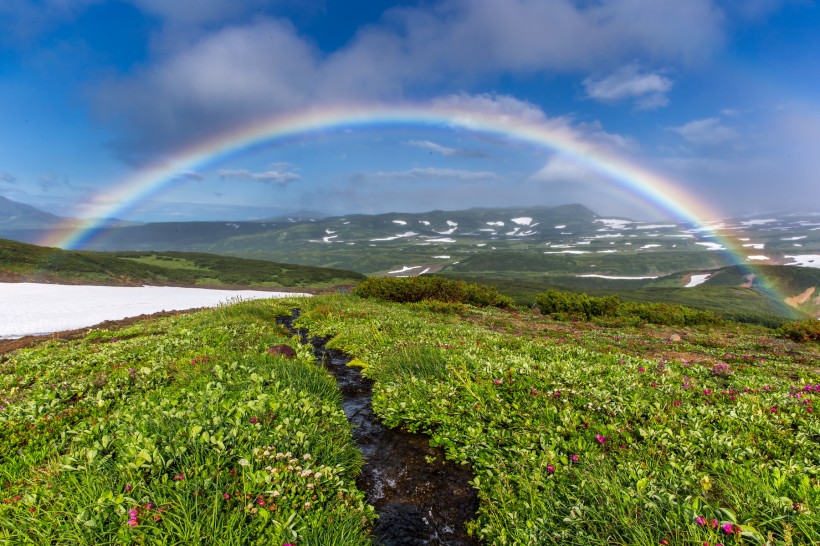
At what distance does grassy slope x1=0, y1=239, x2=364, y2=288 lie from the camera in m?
59.8

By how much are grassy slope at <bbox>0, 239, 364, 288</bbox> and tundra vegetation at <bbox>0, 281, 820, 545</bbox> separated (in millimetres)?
65895

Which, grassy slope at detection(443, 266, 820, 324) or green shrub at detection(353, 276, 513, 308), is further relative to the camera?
grassy slope at detection(443, 266, 820, 324)

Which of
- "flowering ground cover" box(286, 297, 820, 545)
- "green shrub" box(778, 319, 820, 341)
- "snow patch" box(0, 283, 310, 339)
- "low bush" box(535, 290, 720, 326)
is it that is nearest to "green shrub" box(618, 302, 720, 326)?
"low bush" box(535, 290, 720, 326)

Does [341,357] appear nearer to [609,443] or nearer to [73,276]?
[609,443]

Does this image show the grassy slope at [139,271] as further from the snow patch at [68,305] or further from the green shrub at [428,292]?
the green shrub at [428,292]

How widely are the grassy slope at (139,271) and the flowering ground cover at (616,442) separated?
71.6 metres

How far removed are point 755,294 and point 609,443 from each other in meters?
165

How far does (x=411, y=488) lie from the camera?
6641 millimetres

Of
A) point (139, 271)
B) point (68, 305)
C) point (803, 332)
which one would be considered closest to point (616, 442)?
point (803, 332)

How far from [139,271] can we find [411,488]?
9149 centimetres

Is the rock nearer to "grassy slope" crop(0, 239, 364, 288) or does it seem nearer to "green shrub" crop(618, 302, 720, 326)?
"green shrub" crop(618, 302, 720, 326)

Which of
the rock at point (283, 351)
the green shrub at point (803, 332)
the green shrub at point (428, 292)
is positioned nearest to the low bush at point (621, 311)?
the green shrub at point (428, 292)

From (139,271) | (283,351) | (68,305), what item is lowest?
(68,305)

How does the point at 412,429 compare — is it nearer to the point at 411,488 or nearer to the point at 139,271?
the point at 411,488
